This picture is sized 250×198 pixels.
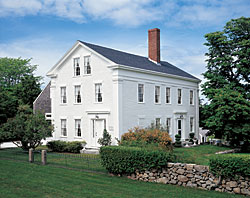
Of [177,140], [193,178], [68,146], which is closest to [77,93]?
[68,146]

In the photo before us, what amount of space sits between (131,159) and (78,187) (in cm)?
321

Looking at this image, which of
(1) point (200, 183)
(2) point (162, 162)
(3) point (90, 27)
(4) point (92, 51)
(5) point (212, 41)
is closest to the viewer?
(1) point (200, 183)

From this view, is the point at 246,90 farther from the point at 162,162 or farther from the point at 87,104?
the point at 162,162

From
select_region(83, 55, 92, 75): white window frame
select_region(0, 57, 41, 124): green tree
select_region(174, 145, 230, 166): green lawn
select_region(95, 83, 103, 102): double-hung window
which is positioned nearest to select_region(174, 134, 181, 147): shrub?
select_region(174, 145, 230, 166): green lawn

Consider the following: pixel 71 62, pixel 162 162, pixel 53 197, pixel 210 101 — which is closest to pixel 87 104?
pixel 71 62

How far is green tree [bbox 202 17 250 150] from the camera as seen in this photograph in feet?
91.6

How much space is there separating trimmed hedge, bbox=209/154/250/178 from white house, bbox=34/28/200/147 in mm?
12974

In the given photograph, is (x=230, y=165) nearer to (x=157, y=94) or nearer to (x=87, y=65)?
(x=157, y=94)

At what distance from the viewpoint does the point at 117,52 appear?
29516mm

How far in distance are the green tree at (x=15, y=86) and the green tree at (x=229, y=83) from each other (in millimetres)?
23562

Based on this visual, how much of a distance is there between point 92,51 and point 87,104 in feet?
15.4

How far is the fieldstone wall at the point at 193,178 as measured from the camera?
38.2 feet

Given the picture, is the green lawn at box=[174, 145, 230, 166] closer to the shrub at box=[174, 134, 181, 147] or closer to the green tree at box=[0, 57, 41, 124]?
the shrub at box=[174, 134, 181, 147]

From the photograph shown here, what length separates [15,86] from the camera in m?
52.0
